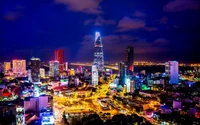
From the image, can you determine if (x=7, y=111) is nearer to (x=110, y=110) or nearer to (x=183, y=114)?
(x=110, y=110)

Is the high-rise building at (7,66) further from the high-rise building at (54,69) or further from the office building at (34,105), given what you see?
the office building at (34,105)

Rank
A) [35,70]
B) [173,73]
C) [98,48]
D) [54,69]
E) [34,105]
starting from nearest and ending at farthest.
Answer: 1. [34,105]
2. [173,73]
3. [35,70]
4. [98,48]
5. [54,69]

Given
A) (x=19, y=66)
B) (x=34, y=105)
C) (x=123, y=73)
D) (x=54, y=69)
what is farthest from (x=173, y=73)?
(x=19, y=66)

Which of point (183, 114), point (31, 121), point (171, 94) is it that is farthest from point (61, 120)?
point (171, 94)

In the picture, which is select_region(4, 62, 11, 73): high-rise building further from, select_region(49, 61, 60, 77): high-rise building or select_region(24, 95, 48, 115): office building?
select_region(24, 95, 48, 115): office building

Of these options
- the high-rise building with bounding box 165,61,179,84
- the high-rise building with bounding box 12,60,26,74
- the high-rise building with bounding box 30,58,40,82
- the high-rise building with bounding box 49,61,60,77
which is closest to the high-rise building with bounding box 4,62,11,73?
the high-rise building with bounding box 12,60,26,74

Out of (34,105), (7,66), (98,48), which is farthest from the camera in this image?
(7,66)

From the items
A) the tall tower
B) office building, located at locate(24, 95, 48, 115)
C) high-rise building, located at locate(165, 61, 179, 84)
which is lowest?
office building, located at locate(24, 95, 48, 115)

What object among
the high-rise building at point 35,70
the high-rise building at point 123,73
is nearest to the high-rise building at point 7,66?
the high-rise building at point 35,70

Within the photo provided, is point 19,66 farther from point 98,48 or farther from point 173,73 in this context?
point 173,73

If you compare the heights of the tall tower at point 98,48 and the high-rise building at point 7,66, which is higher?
the tall tower at point 98,48

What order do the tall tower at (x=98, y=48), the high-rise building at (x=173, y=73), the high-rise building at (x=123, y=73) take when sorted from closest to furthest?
the high-rise building at (x=173, y=73) < the high-rise building at (x=123, y=73) < the tall tower at (x=98, y=48)
